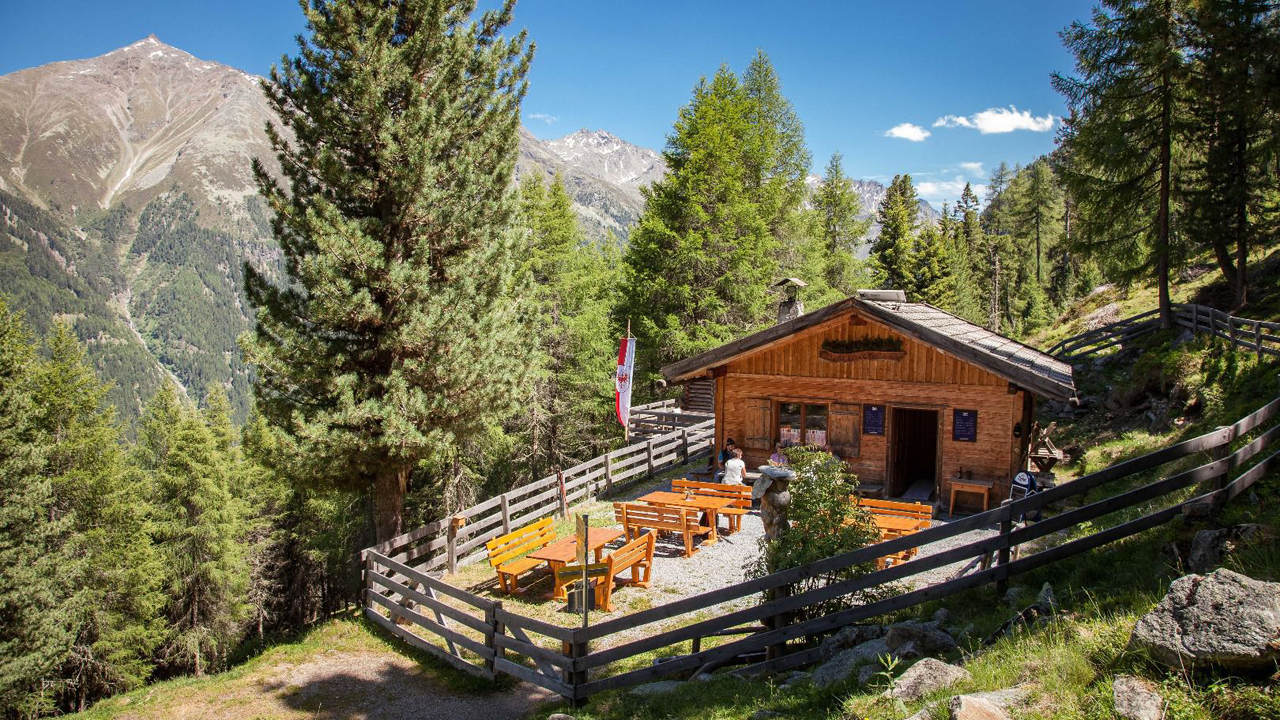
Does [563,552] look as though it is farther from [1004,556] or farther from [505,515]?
[1004,556]

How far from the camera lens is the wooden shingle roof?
1430 centimetres

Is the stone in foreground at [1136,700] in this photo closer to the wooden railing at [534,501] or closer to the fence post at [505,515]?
the wooden railing at [534,501]

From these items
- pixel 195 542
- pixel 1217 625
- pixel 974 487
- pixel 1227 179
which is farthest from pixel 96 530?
pixel 1227 179

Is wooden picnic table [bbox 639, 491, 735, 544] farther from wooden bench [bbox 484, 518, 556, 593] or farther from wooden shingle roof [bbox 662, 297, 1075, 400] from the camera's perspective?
wooden shingle roof [bbox 662, 297, 1075, 400]

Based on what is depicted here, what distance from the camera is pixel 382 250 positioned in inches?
471

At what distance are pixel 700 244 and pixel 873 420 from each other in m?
12.7

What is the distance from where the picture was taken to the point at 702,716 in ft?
20.9

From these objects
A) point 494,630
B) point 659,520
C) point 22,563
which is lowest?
point 22,563

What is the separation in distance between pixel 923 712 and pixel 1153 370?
20.8 meters

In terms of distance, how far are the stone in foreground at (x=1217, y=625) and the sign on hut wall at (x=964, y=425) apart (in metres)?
11.8

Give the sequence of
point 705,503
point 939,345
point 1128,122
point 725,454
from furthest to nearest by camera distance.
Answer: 1. point 1128,122
2. point 725,454
3. point 939,345
4. point 705,503

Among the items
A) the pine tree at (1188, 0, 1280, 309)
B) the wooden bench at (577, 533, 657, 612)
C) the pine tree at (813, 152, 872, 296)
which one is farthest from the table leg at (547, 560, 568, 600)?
the pine tree at (813, 152, 872, 296)

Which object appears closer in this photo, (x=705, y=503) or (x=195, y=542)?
(x=705, y=503)

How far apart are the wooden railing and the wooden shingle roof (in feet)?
10.4
